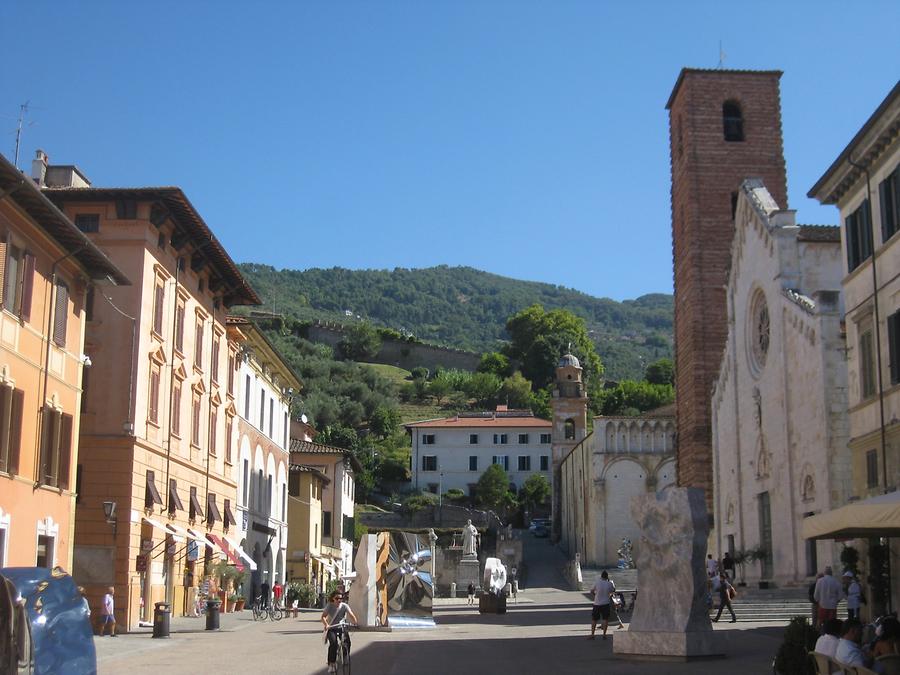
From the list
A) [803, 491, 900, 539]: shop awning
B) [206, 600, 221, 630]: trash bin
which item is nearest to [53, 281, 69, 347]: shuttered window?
[206, 600, 221, 630]: trash bin

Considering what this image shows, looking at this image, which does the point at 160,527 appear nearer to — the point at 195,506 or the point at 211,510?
the point at 195,506

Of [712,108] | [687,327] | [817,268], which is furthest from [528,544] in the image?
[817,268]

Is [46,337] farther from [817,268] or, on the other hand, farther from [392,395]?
[392,395]

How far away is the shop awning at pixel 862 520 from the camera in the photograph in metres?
15.4

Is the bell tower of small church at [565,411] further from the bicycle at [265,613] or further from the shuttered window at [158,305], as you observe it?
the shuttered window at [158,305]

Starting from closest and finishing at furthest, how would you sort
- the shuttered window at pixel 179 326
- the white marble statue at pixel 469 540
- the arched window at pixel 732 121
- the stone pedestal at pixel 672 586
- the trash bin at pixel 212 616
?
the stone pedestal at pixel 672 586
the trash bin at pixel 212 616
the shuttered window at pixel 179 326
the arched window at pixel 732 121
the white marble statue at pixel 469 540

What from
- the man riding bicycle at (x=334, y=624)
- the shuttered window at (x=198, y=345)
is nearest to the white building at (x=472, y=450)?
the shuttered window at (x=198, y=345)

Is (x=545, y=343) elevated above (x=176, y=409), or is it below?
above

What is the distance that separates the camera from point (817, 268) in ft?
127

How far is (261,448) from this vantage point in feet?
158

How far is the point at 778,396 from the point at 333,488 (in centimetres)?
3008

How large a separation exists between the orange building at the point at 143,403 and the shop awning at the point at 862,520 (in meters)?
17.9

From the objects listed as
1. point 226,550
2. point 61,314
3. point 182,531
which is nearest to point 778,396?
point 226,550

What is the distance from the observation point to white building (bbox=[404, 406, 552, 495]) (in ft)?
341
